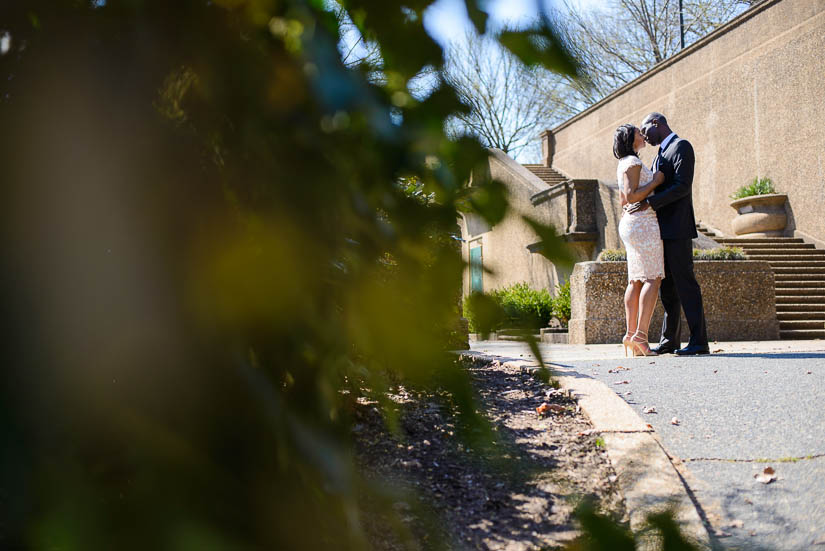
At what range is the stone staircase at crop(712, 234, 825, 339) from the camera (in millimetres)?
9898

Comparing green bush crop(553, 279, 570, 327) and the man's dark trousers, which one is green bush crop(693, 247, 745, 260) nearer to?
green bush crop(553, 279, 570, 327)

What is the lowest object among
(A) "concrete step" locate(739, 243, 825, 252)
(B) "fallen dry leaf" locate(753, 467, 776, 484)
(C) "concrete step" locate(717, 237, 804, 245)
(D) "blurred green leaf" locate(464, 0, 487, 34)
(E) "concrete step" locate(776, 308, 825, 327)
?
(B) "fallen dry leaf" locate(753, 467, 776, 484)

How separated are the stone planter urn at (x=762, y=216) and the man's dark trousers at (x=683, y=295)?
8119 millimetres

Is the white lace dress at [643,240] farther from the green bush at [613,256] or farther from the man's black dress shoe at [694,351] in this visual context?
the green bush at [613,256]

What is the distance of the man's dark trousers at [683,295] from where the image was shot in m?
5.93

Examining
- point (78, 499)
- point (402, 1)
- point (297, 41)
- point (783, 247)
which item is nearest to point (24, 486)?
point (78, 499)

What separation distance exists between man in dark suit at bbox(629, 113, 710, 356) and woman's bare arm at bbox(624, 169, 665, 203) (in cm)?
7

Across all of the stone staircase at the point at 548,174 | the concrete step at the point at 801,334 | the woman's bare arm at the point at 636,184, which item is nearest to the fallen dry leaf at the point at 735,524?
the woman's bare arm at the point at 636,184

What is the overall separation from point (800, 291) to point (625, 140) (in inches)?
258

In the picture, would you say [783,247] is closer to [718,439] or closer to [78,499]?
[718,439]

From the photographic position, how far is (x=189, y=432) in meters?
0.60

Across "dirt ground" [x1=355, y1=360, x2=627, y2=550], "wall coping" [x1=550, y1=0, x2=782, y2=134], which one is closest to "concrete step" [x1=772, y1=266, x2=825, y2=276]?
"wall coping" [x1=550, y1=0, x2=782, y2=134]

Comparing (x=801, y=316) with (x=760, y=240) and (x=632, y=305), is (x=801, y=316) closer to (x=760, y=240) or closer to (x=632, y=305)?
(x=760, y=240)

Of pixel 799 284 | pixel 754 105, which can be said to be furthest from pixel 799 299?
pixel 754 105
